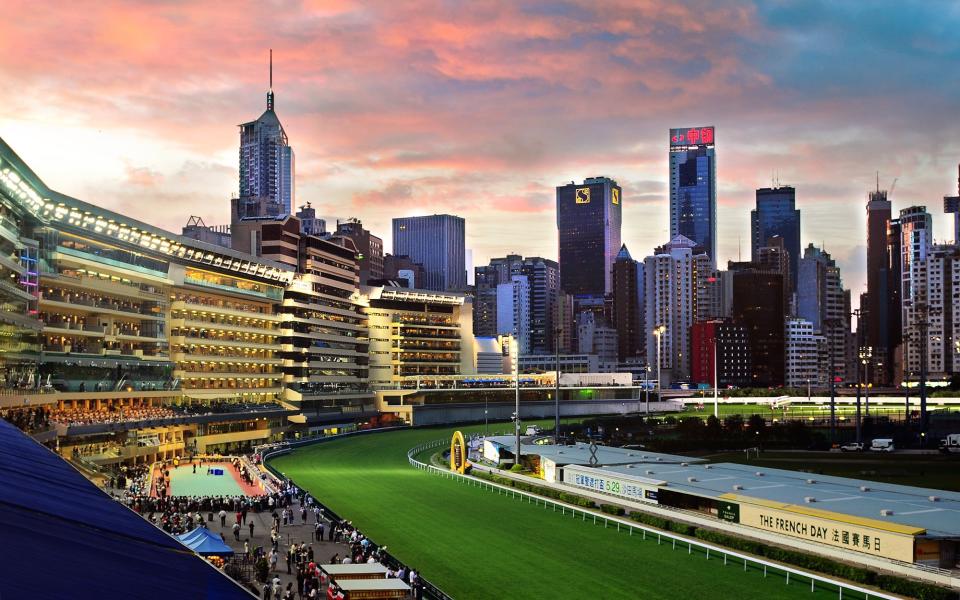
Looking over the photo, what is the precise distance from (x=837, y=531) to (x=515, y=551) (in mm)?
13108

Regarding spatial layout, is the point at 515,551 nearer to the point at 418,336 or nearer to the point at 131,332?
the point at 131,332

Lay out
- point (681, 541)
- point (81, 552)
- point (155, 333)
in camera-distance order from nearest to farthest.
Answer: point (81, 552) < point (681, 541) < point (155, 333)

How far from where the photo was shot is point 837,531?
36188mm

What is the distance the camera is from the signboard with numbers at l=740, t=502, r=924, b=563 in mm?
33469

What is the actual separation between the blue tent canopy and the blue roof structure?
55.1ft

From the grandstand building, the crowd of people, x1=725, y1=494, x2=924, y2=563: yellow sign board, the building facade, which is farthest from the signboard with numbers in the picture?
the crowd of people

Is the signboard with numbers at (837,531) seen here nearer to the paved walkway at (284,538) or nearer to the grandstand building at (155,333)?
the paved walkway at (284,538)

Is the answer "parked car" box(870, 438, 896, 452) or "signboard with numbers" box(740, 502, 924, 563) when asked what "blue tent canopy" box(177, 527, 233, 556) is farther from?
"parked car" box(870, 438, 896, 452)

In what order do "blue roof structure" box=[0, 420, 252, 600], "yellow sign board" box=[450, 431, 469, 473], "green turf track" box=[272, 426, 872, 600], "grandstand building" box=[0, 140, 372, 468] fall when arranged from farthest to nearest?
"yellow sign board" box=[450, 431, 469, 473] → "grandstand building" box=[0, 140, 372, 468] → "green turf track" box=[272, 426, 872, 600] → "blue roof structure" box=[0, 420, 252, 600]

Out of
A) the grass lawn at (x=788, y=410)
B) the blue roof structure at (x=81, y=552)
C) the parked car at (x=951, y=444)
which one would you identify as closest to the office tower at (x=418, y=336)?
the grass lawn at (x=788, y=410)

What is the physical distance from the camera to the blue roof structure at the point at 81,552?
1077 centimetres

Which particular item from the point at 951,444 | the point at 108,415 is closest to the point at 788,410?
the point at 951,444

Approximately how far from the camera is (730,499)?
42.6 metres

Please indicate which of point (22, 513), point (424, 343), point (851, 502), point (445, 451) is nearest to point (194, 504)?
point (851, 502)
